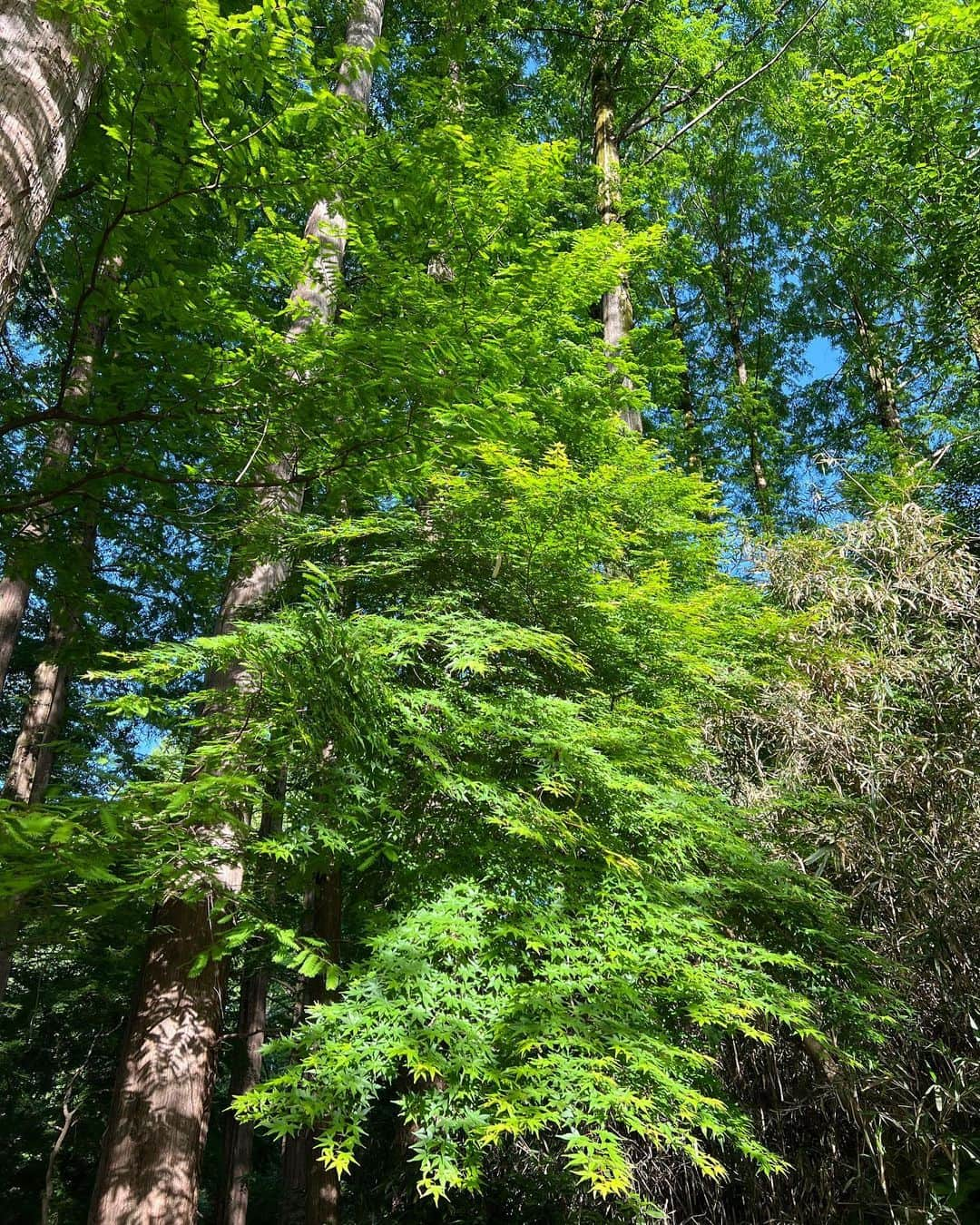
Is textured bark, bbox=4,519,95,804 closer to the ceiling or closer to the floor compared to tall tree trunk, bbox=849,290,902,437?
closer to the floor

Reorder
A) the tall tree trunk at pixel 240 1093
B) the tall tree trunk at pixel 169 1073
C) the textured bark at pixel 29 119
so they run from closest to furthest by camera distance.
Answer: the textured bark at pixel 29 119
the tall tree trunk at pixel 169 1073
the tall tree trunk at pixel 240 1093

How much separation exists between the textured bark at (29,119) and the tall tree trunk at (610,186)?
16.2ft

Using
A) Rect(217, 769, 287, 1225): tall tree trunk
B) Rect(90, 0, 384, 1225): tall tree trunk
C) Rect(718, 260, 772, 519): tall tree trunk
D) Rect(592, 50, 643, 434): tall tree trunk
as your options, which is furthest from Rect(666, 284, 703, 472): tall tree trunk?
Rect(90, 0, 384, 1225): tall tree trunk

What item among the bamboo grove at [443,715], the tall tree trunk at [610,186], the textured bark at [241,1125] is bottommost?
the textured bark at [241,1125]

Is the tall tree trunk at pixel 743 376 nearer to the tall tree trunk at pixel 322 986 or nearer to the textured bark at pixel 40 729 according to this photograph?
the tall tree trunk at pixel 322 986

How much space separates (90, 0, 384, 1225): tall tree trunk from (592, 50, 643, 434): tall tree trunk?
4396mm

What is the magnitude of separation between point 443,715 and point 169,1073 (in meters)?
2.00

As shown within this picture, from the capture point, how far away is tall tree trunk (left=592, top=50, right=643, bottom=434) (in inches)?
298

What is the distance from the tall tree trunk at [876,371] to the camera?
11.8m

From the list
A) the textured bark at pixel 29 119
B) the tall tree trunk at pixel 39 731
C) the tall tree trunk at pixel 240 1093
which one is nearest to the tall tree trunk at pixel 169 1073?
the textured bark at pixel 29 119

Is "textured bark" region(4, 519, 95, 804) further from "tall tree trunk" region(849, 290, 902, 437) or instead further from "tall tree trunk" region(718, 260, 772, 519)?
"tall tree trunk" region(849, 290, 902, 437)

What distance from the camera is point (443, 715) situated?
3543 millimetres

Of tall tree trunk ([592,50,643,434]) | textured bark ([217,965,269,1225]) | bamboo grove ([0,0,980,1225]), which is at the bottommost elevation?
textured bark ([217,965,269,1225])

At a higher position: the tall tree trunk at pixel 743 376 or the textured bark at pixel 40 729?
the tall tree trunk at pixel 743 376
